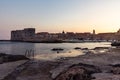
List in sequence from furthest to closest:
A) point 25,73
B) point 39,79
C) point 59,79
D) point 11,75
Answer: point 25,73
point 11,75
point 39,79
point 59,79

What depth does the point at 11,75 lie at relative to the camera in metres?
22.9

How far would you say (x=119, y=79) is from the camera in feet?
53.2

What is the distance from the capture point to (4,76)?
72.8ft

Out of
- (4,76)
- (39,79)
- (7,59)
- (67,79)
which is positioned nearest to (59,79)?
(67,79)

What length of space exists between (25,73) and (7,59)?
49.4ft

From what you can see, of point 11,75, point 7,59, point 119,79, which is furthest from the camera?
point 7,59

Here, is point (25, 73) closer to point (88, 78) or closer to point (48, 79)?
point (48, 79)

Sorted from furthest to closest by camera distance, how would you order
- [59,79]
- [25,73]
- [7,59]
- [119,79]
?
1. [7,59]
2. [25,73]
3. [59,79]
4. [119,79]

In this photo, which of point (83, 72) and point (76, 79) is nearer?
point (76, 79)

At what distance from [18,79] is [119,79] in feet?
30.9

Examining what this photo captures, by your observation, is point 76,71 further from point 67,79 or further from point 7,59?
point 7,59

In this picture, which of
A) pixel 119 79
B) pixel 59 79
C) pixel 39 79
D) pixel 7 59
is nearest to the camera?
pixel 119 79

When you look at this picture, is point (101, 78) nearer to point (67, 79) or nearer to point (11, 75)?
point (67, 79)

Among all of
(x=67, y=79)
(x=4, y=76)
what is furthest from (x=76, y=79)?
(x=4, y=76)
